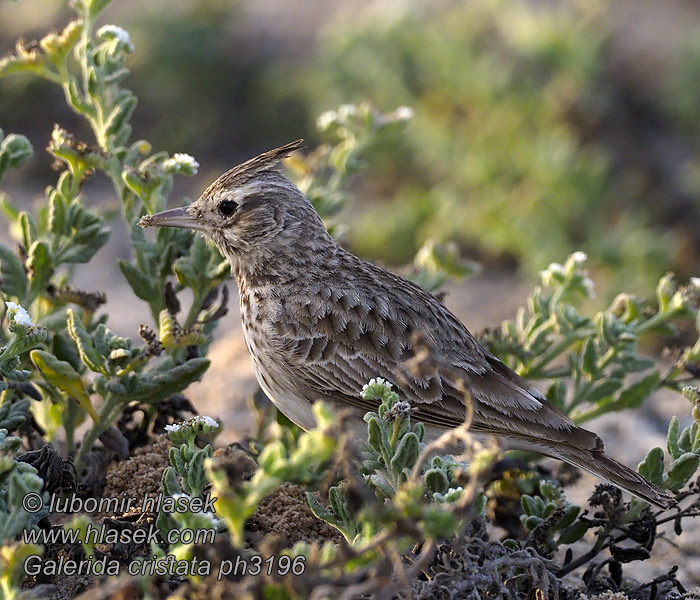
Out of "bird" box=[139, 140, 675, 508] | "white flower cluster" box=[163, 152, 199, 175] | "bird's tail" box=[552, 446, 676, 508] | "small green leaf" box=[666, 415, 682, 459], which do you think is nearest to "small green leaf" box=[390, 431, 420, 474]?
Result: "bird" box=[139, 140, 675, 508]

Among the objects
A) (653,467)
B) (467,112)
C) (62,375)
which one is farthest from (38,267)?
(467,112)

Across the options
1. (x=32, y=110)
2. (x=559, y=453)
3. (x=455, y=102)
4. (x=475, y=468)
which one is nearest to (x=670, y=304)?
(x=559, y=453)

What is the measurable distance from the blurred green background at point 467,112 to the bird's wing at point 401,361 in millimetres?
3138

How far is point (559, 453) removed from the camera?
11.5 feet

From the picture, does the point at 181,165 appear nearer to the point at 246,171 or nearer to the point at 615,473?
the point at 246,171

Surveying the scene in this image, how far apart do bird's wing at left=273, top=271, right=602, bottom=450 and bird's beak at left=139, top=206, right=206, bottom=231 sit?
0.48 m

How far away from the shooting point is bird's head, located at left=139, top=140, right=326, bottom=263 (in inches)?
152

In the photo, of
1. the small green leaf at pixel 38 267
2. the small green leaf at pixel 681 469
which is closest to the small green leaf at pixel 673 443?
the small green leaf at pixel 681 469

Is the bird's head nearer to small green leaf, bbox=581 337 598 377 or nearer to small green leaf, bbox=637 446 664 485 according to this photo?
small green leaf, bbox=581 337 598 377

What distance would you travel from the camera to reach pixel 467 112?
7.86 m

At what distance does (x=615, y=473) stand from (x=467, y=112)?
5028 millimetres

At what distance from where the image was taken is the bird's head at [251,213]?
12.7 feet

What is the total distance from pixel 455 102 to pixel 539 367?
13.9 ft

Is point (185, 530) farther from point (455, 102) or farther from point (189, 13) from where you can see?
point (189, 13)
